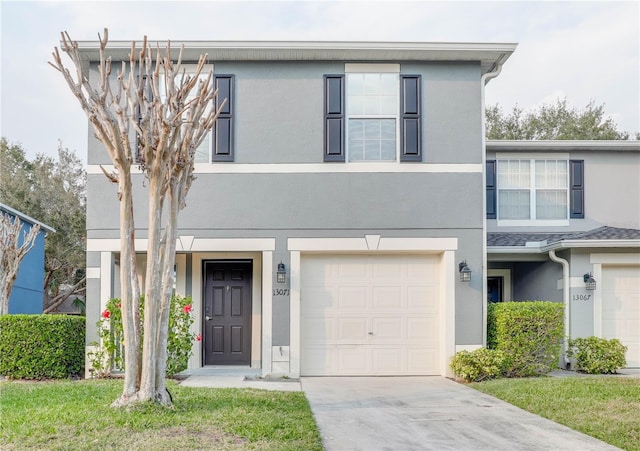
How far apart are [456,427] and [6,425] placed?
4572mm

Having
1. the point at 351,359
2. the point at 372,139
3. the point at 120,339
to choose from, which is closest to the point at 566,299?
the point at 351,359

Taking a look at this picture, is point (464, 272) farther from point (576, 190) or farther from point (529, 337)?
point (576, 190)

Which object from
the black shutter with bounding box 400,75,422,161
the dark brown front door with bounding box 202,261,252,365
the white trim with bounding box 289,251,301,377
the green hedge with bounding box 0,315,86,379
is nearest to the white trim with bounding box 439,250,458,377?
the black shutter with bounding box 400,75,422,161

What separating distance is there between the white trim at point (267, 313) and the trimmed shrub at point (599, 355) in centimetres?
555

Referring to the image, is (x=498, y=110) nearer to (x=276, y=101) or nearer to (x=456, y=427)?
(x=276, y=101)

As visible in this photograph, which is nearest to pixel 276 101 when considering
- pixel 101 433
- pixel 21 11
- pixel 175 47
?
pixel 175 47

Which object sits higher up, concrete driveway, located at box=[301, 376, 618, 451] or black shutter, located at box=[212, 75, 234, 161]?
black shutter, located at box=[212, 75, 234, 161]

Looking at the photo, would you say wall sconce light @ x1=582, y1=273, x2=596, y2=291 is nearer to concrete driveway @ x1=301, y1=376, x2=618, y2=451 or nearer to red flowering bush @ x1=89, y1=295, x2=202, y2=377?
concrete driveway @ x1=301, y1=376, x2=618, y2=451

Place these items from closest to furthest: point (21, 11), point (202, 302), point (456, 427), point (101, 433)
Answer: point (101, 433) < point (456, 427) < point (21, 11) < point (202, 302)

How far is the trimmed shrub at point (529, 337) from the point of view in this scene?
1010 centimetres

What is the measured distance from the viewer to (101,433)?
5.46 m

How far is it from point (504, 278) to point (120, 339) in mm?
8249

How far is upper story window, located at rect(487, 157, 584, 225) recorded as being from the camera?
13281 millimetres

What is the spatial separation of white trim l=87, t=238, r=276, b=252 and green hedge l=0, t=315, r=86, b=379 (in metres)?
1.36
